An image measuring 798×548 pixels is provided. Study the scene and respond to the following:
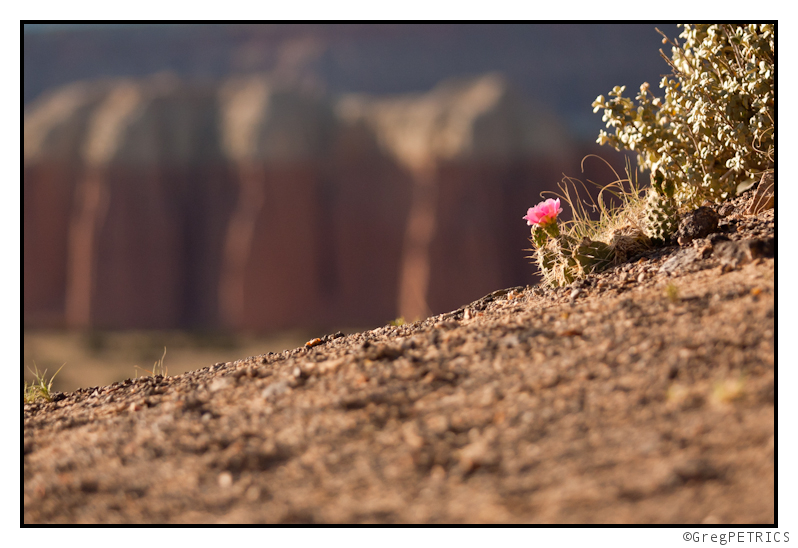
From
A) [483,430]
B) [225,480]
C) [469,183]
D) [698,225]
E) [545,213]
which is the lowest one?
[225,480]

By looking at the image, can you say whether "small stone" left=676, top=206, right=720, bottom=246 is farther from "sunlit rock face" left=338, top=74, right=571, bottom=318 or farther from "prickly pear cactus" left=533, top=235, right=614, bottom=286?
"sunlit rock face" left=338, top=74, right=571, bottom=318

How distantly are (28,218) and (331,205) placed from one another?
14.8 meters

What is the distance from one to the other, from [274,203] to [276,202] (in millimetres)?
103

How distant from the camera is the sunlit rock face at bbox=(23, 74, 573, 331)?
97.0 ft

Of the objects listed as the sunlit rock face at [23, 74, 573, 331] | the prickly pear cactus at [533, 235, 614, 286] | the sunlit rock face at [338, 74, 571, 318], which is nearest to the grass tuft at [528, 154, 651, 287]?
the prickly pear cactus at [533, 235, 614, 286]

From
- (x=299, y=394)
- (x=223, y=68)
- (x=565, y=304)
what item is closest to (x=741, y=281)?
(x=565, y=304)

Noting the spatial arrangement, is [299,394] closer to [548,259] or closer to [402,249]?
[548,259]

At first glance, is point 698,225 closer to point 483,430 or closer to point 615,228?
point 615,228

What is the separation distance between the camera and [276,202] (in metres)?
30.3

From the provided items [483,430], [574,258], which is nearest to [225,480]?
[483,430]

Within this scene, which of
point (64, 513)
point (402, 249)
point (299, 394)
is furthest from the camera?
point (402, 249)

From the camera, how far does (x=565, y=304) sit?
3.82 metres

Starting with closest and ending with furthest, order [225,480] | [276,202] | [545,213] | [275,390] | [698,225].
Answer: [225,480] < [275,390] < [698,225] < [545,213] < [276,202]

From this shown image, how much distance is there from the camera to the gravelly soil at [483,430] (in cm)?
210
